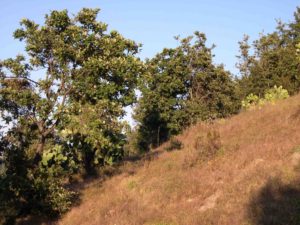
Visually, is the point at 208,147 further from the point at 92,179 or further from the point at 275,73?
the point at 275,73

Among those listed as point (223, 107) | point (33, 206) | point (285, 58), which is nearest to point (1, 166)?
point (33, 206)

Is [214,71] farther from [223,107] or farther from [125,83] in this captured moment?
[125,83]

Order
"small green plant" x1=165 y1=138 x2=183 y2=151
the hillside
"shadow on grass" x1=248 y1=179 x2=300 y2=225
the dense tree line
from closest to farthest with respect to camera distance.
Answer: "shadow on grass" x1=248 y1=179 x2=300 y2=225 < the hillside < the dense tree line < "small green plant" x1=165 y1=138 x2=183 y2=151

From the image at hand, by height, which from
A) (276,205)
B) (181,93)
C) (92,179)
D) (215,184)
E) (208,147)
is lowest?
(276,205)

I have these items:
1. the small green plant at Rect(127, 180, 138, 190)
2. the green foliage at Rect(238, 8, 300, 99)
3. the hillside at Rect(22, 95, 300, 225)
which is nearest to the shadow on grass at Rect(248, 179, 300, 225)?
the hillside at Rect(22, 95, 300, 225)

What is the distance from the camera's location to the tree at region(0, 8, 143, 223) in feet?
55.5

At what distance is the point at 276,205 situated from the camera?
35.5ft

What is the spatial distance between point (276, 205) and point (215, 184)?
3.20 meters

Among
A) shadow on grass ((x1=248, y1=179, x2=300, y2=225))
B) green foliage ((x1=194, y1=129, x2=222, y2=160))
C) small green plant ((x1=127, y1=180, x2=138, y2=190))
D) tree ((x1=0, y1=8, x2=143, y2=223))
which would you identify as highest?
tree ((x1=0, y1=8, x2=143, y2=223))

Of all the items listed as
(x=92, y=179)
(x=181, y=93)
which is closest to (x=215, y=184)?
(x=92, y=179)

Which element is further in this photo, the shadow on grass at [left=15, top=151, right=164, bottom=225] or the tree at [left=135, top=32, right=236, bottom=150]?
the tree at [left=135, top=32, right=236, bottom=150]

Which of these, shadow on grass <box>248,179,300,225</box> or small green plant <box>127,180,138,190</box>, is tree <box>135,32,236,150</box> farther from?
shadow on grass <box>248,179,300,225</box>

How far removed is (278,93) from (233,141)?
1277 centimetres

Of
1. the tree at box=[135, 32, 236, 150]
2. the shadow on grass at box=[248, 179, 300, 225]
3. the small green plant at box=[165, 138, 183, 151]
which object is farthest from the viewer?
the tree at box=[135, 32, 236, 150]
